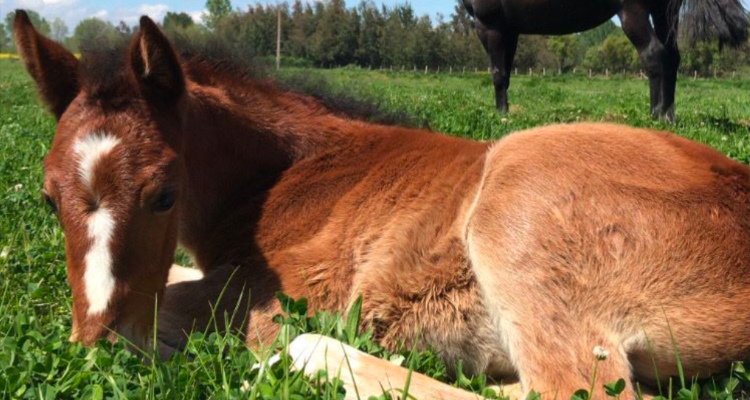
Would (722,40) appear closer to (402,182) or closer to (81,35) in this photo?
(402,182)

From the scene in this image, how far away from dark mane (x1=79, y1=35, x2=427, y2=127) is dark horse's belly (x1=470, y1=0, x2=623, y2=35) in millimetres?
7257

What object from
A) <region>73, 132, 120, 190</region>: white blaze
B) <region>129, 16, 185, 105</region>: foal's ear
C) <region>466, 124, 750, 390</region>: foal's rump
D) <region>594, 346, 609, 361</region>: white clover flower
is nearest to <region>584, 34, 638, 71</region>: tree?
<region>466, 124, 750, 390</region>: foal's rump

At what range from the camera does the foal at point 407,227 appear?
2697 mm

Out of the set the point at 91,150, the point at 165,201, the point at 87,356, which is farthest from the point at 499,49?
the point at 87,356

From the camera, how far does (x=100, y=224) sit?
8.80 feet

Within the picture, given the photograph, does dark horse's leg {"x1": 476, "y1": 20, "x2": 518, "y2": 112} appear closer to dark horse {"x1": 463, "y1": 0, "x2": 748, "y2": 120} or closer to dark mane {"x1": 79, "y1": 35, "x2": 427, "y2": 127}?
dark horse {"x1": 463, "y1": 0, "x2": 748, "y2": 120}

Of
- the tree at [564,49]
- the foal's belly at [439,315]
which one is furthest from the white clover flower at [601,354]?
the tree at [564,49]

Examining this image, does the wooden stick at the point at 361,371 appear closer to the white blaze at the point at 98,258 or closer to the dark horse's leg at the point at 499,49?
the white blaze at the point at 98,258

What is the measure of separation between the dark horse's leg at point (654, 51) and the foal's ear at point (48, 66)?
→ 743cm

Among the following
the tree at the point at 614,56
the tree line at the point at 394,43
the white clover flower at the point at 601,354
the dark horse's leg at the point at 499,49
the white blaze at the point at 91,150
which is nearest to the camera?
the white clover flower at the point at 601,354

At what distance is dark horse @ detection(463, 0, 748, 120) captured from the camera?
9.34 metres

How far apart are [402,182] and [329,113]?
2.69 feet

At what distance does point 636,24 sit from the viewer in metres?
9.51

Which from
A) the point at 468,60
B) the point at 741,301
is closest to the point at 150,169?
the point at 741,301
